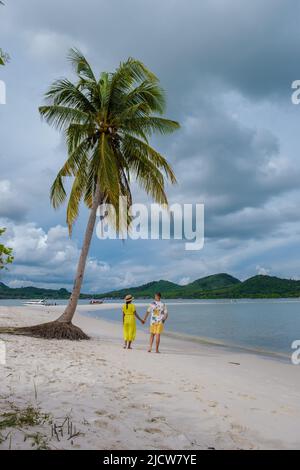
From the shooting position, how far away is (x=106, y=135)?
15906 mm

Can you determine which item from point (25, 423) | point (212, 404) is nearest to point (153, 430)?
point (25, 423)

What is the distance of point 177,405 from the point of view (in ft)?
19.4

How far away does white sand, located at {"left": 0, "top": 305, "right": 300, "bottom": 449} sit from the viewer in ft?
14.6

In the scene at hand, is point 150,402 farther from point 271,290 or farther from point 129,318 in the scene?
point 271,290

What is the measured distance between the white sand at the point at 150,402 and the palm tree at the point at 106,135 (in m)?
6.78

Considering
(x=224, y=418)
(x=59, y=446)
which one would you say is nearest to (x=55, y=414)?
(x=59, y=446)

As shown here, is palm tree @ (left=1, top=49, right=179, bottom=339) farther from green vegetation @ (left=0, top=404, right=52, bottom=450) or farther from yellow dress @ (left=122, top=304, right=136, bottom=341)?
green vegetation @ (left=0, top=404, right=52, bottom=450)

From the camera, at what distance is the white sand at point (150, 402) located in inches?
175

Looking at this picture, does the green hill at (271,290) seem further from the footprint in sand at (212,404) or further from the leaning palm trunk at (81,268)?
the footprint in sand at (212,404)

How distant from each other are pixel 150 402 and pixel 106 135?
12147 millimetres

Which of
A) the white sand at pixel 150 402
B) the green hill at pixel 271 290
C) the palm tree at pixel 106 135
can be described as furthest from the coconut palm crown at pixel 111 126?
the green hill at pixel 271 290

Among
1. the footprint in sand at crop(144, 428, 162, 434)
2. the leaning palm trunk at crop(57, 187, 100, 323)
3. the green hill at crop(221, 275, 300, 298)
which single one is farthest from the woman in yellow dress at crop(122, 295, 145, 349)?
the green hill at crop(221, 275, 300, 298)

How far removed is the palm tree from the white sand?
6.78 m
